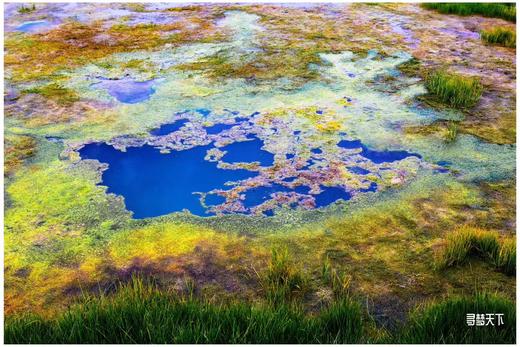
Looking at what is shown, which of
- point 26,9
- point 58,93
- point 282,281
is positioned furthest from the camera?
point 26,9

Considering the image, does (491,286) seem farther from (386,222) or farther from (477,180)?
(477,180)

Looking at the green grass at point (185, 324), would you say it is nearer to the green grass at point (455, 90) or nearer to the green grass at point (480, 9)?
the green grass at point (455, 90)

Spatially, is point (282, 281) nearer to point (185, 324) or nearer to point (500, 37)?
point (185, 324)

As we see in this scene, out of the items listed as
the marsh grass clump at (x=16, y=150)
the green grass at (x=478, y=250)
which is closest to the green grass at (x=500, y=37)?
the green grass at (x=478, y=250)

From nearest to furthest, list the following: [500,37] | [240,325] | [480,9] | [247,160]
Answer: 1. [240,325]
2. [247,160]
3. [500,37]
4. [480,9]

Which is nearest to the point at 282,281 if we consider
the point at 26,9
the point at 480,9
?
the point at 480,9

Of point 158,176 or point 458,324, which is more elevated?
point 458,324

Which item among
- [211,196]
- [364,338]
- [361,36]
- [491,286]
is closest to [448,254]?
[491,286]
